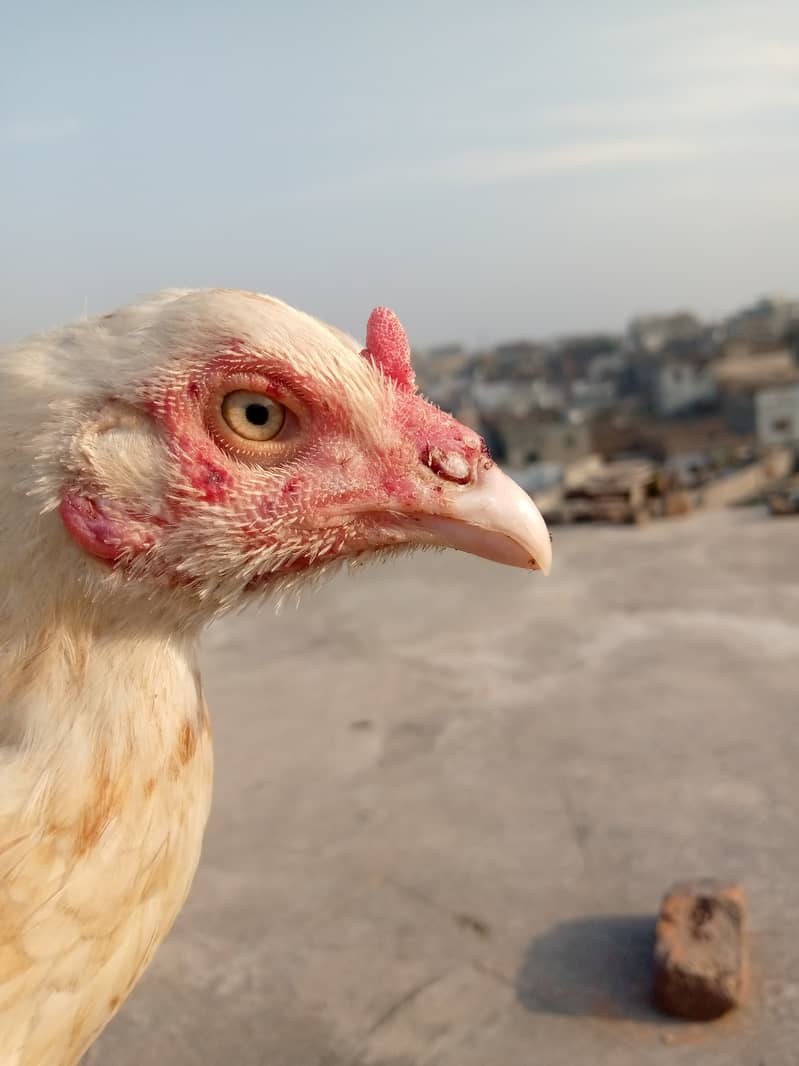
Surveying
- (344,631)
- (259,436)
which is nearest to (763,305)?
(344,631)

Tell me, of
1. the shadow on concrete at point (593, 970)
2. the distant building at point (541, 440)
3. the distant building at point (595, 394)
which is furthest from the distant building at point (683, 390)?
the shadow on concrete at point (593, 970)

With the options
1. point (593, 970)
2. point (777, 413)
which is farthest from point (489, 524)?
point (777, 413)

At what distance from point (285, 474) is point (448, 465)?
269 mm

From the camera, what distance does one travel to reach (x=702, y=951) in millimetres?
3359

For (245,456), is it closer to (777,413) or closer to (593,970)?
(593,970)

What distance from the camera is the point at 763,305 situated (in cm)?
7094

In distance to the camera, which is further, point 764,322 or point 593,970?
point 764,322

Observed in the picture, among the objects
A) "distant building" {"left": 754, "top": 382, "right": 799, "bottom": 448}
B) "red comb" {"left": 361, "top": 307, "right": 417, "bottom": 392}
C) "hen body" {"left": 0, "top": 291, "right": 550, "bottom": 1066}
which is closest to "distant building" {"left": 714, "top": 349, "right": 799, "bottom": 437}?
"distant building" {"left": 754, "top": 382, "right": 799, "bottom": 448}

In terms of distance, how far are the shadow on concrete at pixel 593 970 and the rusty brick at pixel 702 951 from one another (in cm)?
12

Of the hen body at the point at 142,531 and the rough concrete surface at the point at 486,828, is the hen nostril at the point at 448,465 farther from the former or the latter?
the rough concrete surface at the point at 486,828

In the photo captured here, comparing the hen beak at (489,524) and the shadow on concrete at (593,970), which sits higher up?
the hen beak at (489,524)

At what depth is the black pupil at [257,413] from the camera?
151cm

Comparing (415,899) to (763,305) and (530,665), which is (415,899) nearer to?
(530,665)

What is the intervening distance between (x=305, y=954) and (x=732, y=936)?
64.4 inches
